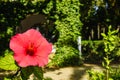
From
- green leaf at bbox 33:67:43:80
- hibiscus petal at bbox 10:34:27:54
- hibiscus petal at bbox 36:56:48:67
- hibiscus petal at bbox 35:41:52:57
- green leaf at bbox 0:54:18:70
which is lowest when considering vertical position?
green leaf at bbox 33:67:43:80

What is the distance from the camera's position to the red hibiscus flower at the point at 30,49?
4.45ft

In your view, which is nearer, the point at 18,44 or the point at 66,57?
the point at 18,44

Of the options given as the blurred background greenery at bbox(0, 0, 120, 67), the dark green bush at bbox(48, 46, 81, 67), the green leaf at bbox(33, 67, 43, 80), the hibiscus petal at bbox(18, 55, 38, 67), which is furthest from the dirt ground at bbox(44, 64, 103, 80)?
the hibiscus petal at bbox(18, 55, 38, 67)

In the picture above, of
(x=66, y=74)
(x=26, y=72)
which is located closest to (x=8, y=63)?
(x=26, y=72)

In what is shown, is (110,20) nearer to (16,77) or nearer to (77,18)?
(77,18)

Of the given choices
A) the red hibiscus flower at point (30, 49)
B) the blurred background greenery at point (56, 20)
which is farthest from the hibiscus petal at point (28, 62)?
the blurred background greenery at point (56, 20)

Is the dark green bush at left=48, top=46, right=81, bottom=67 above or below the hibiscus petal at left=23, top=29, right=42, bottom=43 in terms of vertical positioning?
below

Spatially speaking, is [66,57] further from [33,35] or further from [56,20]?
[33,35]

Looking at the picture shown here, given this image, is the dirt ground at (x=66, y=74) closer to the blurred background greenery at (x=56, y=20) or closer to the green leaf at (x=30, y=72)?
the blurred background greenery at (x=56, y=20)

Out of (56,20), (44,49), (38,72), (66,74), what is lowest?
(66,74)

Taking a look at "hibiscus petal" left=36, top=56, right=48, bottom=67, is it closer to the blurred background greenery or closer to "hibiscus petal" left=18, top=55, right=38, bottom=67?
"hibiscus petal" left=18, top=55, right=38, bottom=67

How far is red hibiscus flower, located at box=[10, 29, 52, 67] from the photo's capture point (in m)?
1.36

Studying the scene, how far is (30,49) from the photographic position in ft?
4.61

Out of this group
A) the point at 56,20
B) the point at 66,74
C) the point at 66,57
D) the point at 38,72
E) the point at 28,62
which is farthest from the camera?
the point at 56,20
